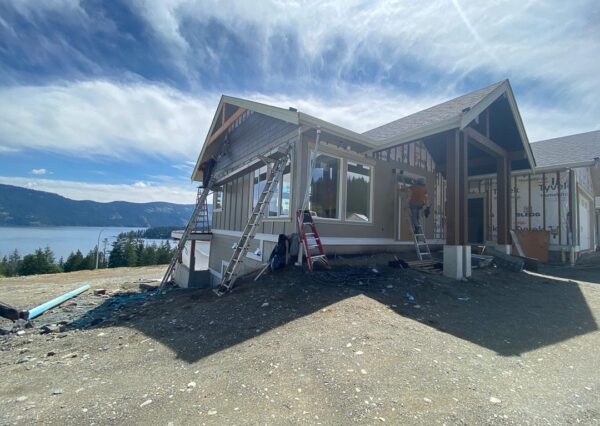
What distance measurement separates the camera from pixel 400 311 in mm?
4688

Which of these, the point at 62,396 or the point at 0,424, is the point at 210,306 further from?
the point at 0,424

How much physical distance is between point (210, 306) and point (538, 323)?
18.9ft

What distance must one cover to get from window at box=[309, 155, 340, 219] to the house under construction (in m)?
0.03

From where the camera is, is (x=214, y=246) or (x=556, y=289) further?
(x=214, y=246)

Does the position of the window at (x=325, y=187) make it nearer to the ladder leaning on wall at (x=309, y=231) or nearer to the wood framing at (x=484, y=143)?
the ladder leaning on wall at (x=309, y=231)

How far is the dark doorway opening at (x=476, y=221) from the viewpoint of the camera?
1342 cm

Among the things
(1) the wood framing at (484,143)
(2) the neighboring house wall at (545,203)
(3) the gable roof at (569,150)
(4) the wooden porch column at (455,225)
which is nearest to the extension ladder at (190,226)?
(4) the wooden porch column at (455,225)

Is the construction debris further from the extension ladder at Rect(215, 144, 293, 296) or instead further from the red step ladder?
the extension ladder at Rect(215, 144, 293, 296)

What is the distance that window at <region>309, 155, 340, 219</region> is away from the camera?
7.71 m

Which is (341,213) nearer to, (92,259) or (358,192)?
(358,192)

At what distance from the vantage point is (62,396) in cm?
297

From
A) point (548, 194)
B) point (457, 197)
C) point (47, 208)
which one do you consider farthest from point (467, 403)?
point (47, 208)

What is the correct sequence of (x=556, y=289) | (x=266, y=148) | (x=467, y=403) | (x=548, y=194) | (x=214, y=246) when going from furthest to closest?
(x=214, y=246) → (x=548, y=194) → (x=266, y=148) → (x=556, y=289) → (x=467, y=403)

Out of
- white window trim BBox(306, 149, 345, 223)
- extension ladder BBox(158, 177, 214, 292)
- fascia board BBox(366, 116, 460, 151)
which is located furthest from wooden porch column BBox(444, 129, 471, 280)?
extension ladder BBox(158, 177, 214, 292)
